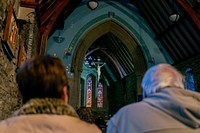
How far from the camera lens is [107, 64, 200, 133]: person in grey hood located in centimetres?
110

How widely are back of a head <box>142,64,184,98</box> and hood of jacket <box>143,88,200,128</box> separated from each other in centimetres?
6

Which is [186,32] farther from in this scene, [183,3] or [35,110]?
[35,110]

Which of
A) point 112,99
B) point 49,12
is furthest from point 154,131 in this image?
point 112,99

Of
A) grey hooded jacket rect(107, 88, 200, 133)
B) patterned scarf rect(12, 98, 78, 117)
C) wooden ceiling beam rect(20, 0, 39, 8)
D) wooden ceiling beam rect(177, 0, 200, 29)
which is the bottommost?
grey hooded jacket rect(107, 88, 200, 133)

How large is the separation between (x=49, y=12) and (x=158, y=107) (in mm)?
5563

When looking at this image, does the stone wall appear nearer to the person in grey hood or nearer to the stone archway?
the person in grey hood

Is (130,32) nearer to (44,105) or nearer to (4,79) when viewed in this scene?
(4,79)

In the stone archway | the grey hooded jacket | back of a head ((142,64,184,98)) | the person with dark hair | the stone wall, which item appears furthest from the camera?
the stone archway

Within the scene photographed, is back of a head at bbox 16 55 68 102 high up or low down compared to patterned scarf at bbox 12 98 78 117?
up

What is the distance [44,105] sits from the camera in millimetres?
794

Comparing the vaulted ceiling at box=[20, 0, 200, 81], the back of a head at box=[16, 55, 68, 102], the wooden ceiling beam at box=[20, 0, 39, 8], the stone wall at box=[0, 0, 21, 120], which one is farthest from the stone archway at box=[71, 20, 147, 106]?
the back of a head at box=[16, 55, 68, 102]

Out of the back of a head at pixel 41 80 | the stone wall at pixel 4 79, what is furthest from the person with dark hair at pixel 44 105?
the stone wall at pixel 4 79

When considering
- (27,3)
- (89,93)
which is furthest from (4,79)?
(89,93)

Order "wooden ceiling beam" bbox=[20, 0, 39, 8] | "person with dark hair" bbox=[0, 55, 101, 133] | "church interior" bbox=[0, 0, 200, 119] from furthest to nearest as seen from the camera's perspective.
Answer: "church interior" bbox=[0, 0, 200, 119], "wooden ceiling beam" bbox=[20, 0, 39, 8], "person with dark hair" bbox=[0, 55, 101, 133]
